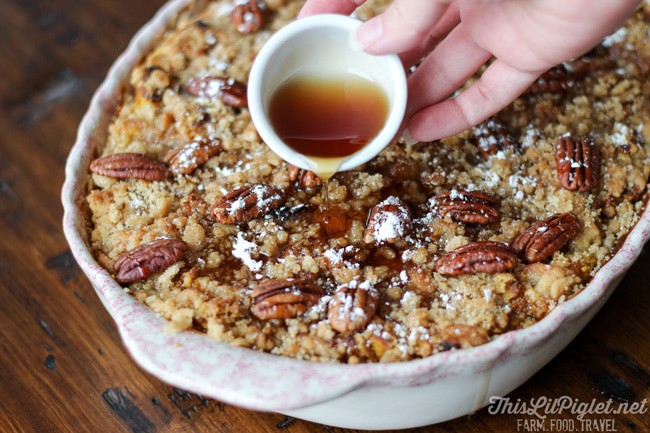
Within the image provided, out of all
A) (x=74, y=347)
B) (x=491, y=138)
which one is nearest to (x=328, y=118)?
(x=491, y=138)

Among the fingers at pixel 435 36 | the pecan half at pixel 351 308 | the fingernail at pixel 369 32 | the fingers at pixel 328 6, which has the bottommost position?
the pecan half at pixel 351 308

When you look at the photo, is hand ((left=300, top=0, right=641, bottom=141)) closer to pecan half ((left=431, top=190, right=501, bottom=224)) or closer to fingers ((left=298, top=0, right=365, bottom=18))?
fingers ((left=298, top=0, right=365, bottom=18))

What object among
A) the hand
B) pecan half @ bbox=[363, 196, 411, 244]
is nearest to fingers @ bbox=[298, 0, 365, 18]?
the hand

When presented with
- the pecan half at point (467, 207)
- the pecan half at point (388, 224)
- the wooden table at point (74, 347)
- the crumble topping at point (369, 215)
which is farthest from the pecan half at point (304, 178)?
the wooden table at point (74, 347)

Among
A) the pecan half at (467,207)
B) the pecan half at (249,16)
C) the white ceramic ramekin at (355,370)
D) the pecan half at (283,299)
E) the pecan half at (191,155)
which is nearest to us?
the white ceramic ramekin at (355,370)

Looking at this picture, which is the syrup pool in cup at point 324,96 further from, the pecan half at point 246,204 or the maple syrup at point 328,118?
the pecan half at point 246,204
